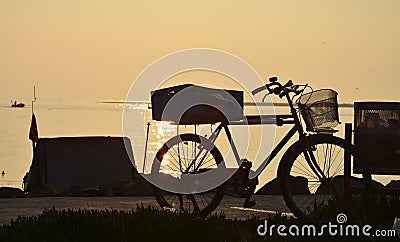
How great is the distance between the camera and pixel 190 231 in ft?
29.1

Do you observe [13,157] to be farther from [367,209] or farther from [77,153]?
[367,209]

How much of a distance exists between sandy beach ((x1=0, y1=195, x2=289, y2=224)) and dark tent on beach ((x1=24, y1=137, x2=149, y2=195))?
7249 millimetres

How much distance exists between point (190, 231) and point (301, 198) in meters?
4.58

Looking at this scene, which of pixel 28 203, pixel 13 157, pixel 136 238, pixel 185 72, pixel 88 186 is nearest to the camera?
pixel 136 238

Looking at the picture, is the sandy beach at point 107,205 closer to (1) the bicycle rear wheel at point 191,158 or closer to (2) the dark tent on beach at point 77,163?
(1) the bicycle rear wheel at point 191,158

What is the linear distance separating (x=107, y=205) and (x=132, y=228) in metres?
4.01

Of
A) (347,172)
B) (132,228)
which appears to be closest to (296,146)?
(347,172)

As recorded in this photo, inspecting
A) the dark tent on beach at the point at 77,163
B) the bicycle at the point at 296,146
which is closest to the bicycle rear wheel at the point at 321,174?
the bicycle at the point at 296,146

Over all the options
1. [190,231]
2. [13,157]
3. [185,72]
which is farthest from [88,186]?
[13,157]

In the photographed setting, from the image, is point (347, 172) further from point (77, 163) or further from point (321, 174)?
point (77, 163)

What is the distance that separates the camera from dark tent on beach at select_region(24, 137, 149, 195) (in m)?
21.0

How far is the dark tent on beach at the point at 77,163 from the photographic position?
2105 cm

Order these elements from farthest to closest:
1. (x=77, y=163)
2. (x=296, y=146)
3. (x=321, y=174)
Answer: (x=77, y=163)
(x=321, y=174)
(x=296, y=146)

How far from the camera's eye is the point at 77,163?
2148 cm
